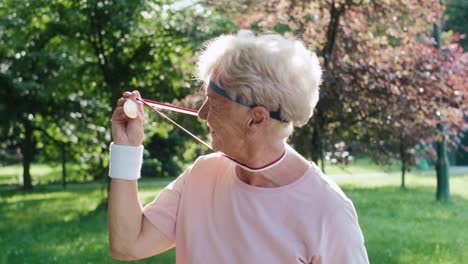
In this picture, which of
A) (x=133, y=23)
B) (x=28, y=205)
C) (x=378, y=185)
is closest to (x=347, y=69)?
(x=133, y=23)

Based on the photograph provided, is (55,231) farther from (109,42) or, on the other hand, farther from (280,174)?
(280,174)

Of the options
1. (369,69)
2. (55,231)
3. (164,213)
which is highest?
(164,213)

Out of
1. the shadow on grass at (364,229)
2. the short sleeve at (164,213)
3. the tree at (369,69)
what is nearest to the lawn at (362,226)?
the shadow on grass at (364,229)

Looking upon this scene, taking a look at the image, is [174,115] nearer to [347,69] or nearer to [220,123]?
[347,69]

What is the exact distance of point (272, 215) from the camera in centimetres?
177

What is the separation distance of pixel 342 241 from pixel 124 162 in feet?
1.98

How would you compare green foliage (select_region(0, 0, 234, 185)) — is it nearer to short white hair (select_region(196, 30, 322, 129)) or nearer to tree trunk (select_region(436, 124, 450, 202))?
tree trunk (select_region(436, 124, 450, 202))

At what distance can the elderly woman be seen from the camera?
1701 mm

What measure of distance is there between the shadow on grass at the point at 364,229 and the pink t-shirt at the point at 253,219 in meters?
4.26

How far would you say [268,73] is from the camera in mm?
1692

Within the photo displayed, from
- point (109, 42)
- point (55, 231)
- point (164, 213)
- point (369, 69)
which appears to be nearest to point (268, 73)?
point (164, 213)

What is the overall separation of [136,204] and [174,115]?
519 cm

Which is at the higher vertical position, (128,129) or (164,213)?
(128,129)

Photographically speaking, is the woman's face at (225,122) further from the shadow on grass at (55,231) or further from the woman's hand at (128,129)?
the shadow on grass at (55,231)
